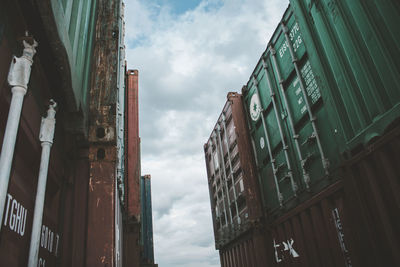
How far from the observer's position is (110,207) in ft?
6.94

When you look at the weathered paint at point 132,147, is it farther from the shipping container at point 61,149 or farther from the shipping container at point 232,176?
the shipping container at point 61,149

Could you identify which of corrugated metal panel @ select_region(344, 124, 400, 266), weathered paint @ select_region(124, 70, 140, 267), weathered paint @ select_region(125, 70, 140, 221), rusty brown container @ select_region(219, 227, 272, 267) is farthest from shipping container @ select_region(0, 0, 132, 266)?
rusty brown container @ select_region(219, 227, 272, 267)

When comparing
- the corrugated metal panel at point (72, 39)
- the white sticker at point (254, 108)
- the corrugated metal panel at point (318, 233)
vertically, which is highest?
the white sticker at point (254, 108)

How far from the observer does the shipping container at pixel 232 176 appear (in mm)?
7255

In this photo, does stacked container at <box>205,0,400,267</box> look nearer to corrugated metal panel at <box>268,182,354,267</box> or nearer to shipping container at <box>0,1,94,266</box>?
corrugated metal panel at <box>268,182,354,267</box>

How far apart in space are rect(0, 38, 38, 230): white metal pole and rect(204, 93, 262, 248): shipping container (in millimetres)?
Result: 6030

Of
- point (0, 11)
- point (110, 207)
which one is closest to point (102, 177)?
point (110, 207)

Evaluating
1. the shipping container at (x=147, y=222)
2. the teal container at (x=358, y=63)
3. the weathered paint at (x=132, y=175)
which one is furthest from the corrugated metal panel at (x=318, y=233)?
the shipping container at (x=147, y=222)

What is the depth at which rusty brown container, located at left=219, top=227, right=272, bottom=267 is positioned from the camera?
6414 mm

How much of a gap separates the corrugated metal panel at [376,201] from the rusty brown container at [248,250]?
2.85 meters

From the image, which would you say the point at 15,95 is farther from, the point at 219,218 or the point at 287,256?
the point at 219,218

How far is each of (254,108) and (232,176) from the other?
208 centimetres

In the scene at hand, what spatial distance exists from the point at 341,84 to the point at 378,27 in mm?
810

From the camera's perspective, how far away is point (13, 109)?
1.44 metres
